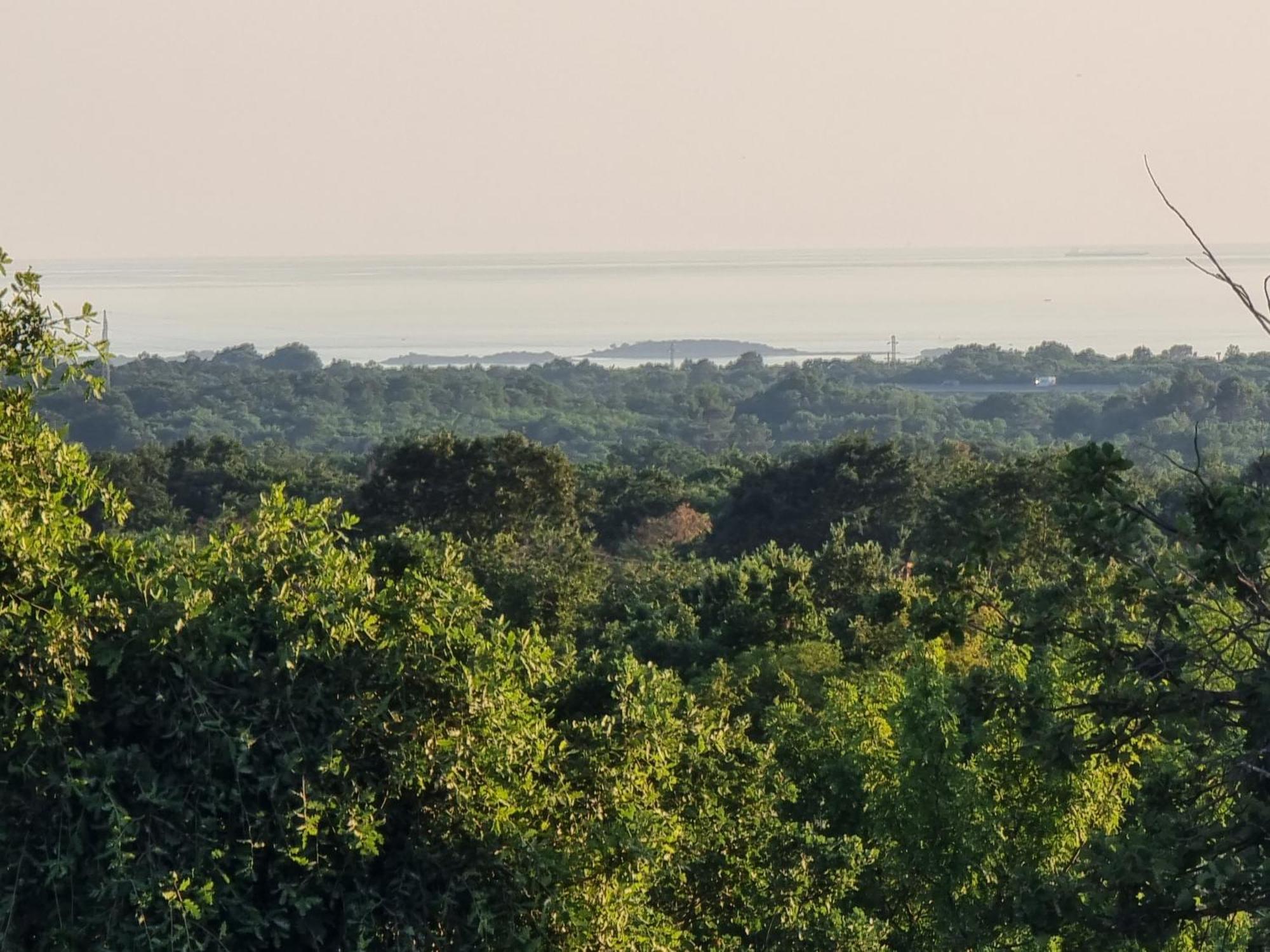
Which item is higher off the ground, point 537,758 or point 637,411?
point 537,758

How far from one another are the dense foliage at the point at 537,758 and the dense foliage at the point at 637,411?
112 meters

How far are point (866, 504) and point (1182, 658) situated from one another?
4189 centimetres

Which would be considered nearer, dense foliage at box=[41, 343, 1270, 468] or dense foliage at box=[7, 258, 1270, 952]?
dense foliage at box=[7, 258, 1270, 952]

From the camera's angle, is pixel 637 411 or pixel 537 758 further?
pixel 637 411

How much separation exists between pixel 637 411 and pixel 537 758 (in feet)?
552

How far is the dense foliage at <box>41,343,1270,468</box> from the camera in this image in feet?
479

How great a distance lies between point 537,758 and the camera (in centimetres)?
1118

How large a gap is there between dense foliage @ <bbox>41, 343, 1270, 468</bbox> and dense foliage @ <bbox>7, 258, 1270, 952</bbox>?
112130 mm

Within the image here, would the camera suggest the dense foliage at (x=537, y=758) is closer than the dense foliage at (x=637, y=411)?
Yes

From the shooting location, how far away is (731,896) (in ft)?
42.6

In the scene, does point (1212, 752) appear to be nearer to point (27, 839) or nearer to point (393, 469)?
point (27, 839)

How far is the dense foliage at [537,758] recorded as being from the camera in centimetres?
906

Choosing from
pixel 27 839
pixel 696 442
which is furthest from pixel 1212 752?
pixel 696 442

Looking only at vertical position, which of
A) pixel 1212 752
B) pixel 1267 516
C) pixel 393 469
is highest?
pixel 1267 516
